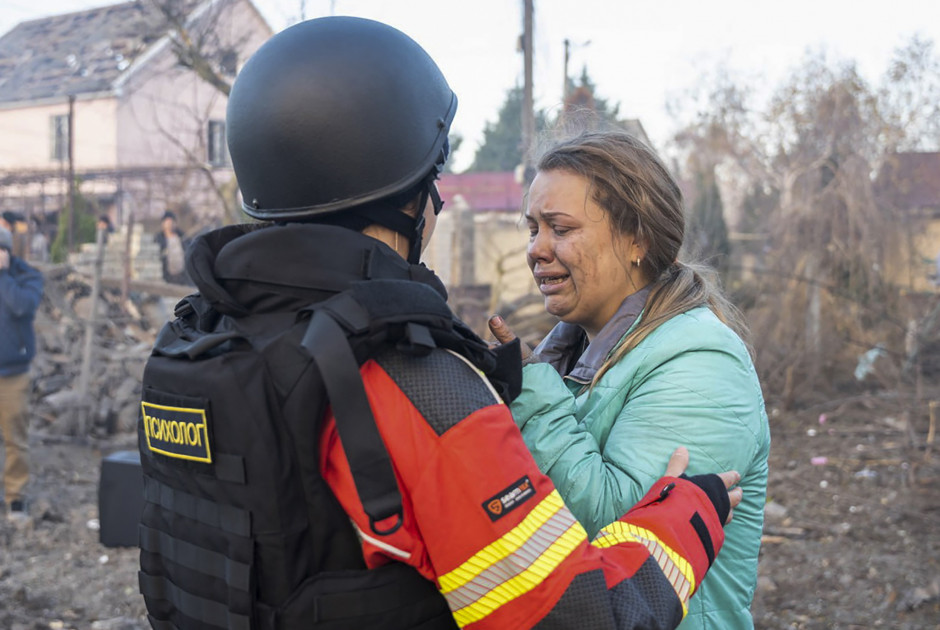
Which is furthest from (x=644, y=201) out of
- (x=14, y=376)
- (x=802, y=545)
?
(x=14, y=376)

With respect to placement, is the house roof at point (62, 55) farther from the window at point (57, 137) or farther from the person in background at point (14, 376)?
the person in background at point (14, 376)

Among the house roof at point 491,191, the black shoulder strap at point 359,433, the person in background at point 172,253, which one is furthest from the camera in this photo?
the house roof at point 491,191

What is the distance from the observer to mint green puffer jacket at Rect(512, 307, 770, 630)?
5.30 feet

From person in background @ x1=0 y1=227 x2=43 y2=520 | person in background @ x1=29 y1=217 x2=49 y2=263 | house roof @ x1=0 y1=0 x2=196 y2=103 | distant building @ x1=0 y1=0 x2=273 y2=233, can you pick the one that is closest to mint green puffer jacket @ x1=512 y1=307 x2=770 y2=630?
person in background @ x1=0 y1=227 x2=43 y2=520

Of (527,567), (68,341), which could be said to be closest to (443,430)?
(527,567)

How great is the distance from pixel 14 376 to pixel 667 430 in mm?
6559

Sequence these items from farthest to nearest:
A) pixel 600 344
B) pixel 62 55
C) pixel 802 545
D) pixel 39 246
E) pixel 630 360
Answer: pixel 62 55 → pixel 39 246 → pixel 802 545 → pixel 600 344 → pixel 630 360

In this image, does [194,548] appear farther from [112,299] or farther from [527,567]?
[112,299]

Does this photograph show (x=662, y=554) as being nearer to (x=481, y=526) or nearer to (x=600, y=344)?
(x=481, y=526)

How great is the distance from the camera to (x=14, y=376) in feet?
22.5

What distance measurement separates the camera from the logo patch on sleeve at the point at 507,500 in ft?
4.17

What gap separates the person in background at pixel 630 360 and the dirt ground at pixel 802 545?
354cm

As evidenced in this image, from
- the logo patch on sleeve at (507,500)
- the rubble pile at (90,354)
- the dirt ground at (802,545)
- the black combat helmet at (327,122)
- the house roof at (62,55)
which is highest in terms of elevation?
the house roof at (62,55)

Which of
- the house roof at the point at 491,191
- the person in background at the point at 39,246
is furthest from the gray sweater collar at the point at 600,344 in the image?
the house roof at the point at 491,191
